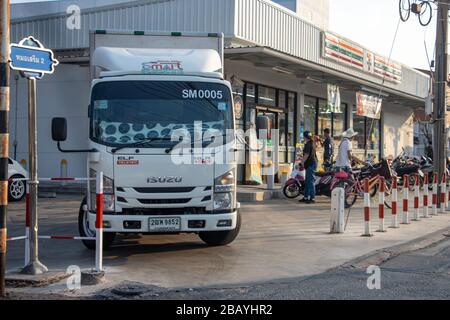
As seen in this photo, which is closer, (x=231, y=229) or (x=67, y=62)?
(x=231, y=229)

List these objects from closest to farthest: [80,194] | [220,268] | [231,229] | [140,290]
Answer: [140,290] → [220,268] → [231,229] → [80,194]

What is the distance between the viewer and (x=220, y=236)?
937cm

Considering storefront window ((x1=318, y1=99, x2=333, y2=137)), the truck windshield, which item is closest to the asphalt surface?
the truck windshield

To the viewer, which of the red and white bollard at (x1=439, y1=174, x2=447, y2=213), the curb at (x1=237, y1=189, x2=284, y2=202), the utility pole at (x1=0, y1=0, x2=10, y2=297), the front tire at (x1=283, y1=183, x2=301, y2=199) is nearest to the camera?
the utility pole at (x1=0, y1=0, x2=10, y2=297)

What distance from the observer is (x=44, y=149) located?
63.8ft

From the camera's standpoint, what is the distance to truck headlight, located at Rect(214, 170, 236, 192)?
8.46 m

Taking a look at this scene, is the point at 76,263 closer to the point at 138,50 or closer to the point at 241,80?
the point at 138,50

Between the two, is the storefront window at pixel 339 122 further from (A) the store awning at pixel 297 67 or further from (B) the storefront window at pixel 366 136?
(A) the store awning at pixel 297 67

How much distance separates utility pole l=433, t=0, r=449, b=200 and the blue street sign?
12395mm

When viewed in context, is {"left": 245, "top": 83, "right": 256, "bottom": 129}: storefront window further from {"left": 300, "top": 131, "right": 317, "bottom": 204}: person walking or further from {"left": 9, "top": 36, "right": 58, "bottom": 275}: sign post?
{"left": 9, "top": 36, "right": 58, "bottom": 275}: sign post

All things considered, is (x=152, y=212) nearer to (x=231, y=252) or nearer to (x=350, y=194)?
(x=231, y=252)

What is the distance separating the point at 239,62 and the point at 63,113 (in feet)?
20.2

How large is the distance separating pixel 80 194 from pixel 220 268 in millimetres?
10818
